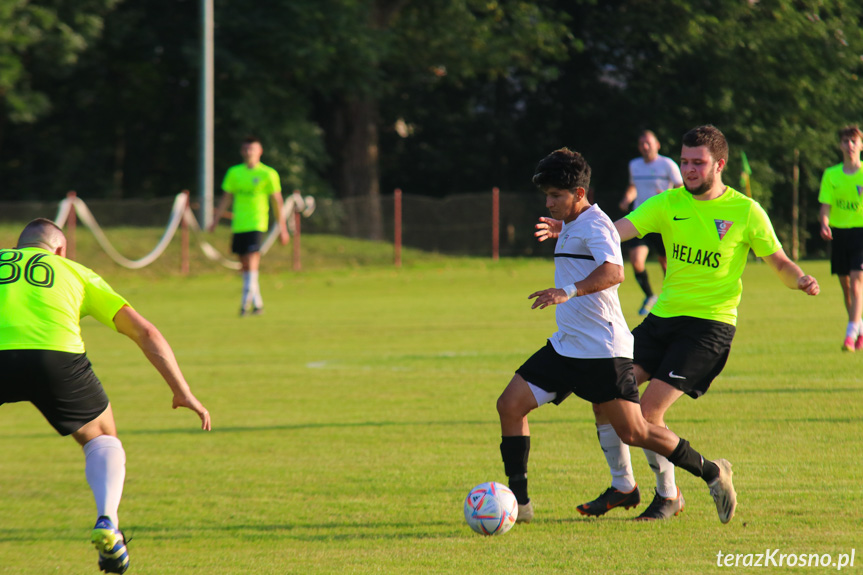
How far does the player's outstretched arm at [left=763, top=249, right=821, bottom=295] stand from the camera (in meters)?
5.69

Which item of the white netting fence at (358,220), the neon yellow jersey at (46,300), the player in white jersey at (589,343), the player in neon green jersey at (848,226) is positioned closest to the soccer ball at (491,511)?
the player in white jersey at (589,343)

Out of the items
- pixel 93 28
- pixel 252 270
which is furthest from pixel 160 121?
pixel 252 270

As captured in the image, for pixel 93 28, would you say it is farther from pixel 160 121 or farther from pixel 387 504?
pixel 387 504

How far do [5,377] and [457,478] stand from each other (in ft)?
9.57

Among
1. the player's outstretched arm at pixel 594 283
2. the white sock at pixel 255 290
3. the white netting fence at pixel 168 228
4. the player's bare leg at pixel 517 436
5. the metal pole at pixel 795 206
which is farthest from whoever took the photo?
the metal pole at pixel 795 206

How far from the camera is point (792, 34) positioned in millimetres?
32656

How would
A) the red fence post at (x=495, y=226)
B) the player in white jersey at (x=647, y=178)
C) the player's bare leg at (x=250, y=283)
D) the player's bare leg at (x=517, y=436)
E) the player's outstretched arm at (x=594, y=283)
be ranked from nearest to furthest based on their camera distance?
1. the player's outstretched arm at (x=594, y=283)
2. the player's bare leg at (x=517, y=436)
3. the player in white jersey at (x=647, y=178)
4. the player's bare leg at (x=250, y=283)
5. the red fence post at (x=495, y=226)

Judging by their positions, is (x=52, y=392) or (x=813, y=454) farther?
(x=813, y=454)

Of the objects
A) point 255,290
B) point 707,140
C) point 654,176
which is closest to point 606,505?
point 707,140

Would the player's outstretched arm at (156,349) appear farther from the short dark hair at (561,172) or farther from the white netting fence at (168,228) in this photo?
the white netting fence at (168,228)

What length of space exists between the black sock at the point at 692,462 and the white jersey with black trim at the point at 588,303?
1.74ft

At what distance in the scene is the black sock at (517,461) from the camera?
5566mm

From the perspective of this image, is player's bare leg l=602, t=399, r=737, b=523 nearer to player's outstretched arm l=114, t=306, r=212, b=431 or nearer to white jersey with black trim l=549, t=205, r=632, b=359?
white jersey with black trim l=549, t=205, r=632, b=359

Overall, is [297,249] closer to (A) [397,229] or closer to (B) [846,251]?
(A) [397,229]
